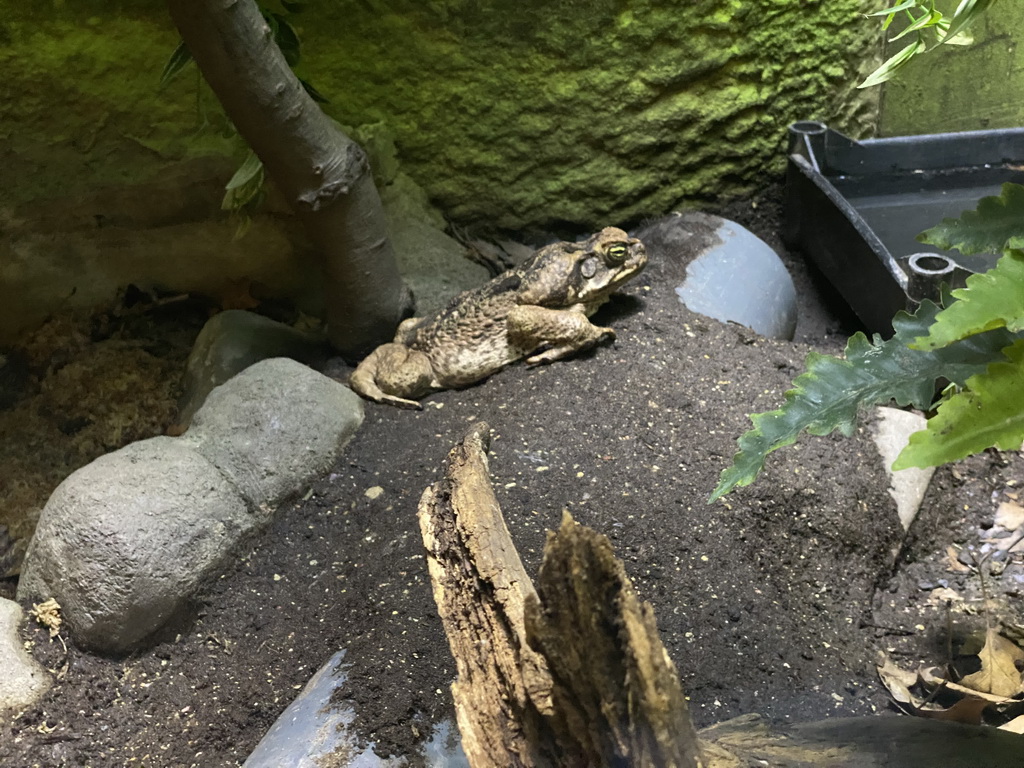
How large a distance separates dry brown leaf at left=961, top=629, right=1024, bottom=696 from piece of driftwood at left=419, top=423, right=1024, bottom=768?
43cm

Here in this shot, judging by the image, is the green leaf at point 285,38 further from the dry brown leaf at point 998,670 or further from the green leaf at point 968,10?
the dry brown leaf at point 998,670

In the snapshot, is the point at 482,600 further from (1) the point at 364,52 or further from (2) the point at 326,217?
(1) the point at 364,52

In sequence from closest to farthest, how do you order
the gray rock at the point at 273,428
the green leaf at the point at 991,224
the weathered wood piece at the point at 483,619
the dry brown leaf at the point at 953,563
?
the weathered wood piece at the point at 483,619, the green leaf at the point at 991,224, the dry brown leaf at the point at 953,563, the gray rock at the point at 273,428

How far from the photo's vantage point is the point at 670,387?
2795 millimetres

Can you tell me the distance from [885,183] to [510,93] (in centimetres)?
184

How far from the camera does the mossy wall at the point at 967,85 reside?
155 inches

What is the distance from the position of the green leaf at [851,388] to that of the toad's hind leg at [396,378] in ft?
5.52

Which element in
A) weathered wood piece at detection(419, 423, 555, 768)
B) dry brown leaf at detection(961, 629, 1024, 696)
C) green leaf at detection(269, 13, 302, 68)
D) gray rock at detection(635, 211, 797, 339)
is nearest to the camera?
weathered wood piece at detection(419, 423, 555, 768)

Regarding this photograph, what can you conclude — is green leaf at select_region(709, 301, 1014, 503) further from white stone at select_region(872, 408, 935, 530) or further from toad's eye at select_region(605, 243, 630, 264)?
toad's eye at select_region(605, 243, 630, 264)

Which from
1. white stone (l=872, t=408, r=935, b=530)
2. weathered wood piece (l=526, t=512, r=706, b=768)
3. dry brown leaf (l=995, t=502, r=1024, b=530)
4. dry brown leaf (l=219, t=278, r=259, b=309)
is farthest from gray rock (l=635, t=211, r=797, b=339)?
weathered wood piece (l=526, t=512, r=706, b=768)

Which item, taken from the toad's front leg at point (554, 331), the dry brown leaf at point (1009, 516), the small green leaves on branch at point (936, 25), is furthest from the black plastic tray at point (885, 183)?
the small green leaves on branch at point (936, 25)

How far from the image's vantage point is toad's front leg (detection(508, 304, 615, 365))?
9.83 ft

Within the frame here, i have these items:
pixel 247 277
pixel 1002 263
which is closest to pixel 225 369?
pixel 247 277

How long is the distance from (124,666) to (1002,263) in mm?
2276
